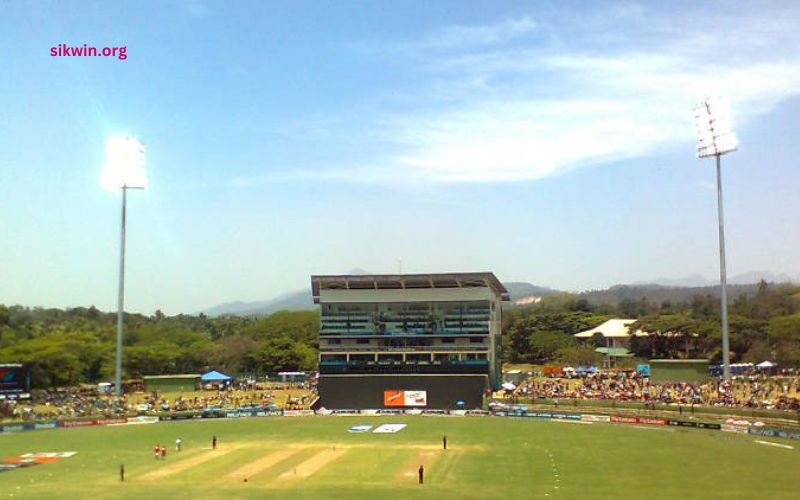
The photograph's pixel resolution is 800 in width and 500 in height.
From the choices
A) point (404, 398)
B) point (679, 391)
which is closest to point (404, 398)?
point (404, 398)

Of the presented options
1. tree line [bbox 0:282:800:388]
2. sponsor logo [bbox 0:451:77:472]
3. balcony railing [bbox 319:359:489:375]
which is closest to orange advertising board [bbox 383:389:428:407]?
balcony railing [bbox 319:359:489:375]

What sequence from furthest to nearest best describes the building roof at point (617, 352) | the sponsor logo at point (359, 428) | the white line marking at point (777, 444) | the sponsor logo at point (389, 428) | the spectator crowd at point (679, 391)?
the building roof at point (617, 352) → the spectator crowd at point (679, 391) → the sponsor logo at point (359, 428) → the sponsor logo at point (389, 428) → the white line marking at point (777, 444)

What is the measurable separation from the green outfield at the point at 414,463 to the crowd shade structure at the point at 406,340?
16.1m

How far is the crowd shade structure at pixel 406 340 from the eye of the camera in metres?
86.4

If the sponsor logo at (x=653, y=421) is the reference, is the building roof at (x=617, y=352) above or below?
above

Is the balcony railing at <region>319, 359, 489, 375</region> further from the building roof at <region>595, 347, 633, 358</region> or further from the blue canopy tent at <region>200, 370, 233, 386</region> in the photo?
the building roof at <region>595, 347, 633, 358</region>

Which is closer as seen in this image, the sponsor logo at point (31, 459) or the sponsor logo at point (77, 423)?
the sponsor logo at point (31, 459)

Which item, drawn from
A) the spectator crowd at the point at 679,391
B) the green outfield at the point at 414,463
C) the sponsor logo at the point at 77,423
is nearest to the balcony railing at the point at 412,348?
the spectator crowd at the point at 679,391

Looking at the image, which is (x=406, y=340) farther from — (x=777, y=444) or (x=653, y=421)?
(x=777, y=444)

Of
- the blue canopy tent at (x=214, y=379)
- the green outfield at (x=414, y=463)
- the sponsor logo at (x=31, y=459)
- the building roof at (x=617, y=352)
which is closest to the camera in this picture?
the green outfield at (x=414, y=463)

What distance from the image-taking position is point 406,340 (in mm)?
93500

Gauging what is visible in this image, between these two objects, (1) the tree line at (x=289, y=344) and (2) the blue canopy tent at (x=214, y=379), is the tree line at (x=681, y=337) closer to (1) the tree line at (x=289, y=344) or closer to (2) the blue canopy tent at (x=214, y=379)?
(1) the tree line at (x=289, y=344)

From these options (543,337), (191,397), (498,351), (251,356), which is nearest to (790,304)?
(543,337)

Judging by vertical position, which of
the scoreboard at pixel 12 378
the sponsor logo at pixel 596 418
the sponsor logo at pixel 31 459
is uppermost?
the scoreboard at pixel 12 378
